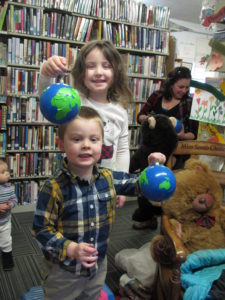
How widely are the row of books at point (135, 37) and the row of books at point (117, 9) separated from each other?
0.26 ft

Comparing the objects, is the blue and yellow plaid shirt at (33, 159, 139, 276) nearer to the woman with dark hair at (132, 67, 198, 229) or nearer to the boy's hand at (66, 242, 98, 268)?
the boy's hand at (66, 242, 98, 268)

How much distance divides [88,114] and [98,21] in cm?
268

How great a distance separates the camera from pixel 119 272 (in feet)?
6.81

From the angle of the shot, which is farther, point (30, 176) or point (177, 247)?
point (30, 176)

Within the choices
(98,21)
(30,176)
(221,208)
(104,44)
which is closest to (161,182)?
(104,44)

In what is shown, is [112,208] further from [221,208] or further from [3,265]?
[3,265]

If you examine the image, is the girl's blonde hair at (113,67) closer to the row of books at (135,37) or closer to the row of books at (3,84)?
the row of books at (3,84)

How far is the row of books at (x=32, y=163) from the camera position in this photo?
3059 millimetres

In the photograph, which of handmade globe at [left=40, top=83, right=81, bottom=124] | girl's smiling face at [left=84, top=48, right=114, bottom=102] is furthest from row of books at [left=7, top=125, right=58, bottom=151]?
handmade globe at [left=40, top=83, right=81, bottom=124]

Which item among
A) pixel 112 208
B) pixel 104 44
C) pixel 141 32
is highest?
pixel 141 32

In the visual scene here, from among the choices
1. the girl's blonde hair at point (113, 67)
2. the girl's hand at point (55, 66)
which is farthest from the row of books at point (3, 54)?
the girl's hand at point (55, 66)

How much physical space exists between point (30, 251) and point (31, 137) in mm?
1256

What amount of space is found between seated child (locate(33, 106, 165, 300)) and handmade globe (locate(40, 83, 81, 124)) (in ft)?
0.43

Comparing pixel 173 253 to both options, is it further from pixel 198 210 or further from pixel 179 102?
pixel 179 102
